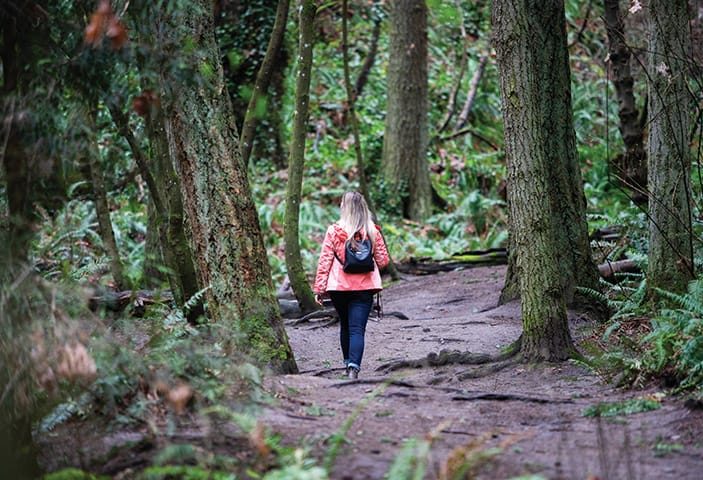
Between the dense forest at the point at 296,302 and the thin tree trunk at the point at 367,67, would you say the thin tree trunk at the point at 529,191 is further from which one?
the thin tree trunk at the point at 367,67

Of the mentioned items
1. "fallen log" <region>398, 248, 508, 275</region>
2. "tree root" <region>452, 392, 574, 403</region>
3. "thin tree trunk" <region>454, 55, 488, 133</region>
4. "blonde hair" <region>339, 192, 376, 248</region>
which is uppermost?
"thin tree trunk" <region>454, 55, 488, 133</region>

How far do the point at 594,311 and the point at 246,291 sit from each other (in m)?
5.26

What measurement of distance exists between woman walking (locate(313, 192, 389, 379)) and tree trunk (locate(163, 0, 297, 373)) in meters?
1.28

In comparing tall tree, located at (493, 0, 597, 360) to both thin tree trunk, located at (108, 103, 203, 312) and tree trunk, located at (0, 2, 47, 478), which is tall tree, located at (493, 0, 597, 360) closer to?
thin tree trunk, located at (108, 103, 203, 312)

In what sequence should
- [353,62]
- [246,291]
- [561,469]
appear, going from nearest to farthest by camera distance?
[561,469]
[246,291]
[353,62]

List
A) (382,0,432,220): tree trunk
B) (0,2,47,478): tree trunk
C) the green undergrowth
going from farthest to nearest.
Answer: (382,0,432,220): tree trunk
the green undergrowth
(0,2,47,478): tree trunk

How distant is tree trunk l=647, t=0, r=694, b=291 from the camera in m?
9.81

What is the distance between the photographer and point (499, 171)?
25828mm

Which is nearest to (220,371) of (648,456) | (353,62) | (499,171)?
(648,456)

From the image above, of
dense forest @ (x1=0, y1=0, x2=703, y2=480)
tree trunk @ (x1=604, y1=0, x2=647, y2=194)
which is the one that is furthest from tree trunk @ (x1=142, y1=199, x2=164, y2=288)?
tree trunk @ (x1=604, y1=0, x2=647, y2=194)

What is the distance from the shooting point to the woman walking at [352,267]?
9.55 meters

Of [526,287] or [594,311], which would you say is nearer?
[526,287]

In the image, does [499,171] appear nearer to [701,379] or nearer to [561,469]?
[701,379]

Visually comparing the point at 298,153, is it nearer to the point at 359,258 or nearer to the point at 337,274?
the point at 337,274
